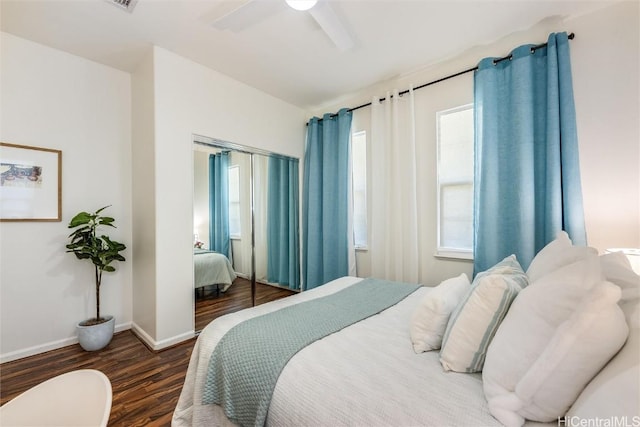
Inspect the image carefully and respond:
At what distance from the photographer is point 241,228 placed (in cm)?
322

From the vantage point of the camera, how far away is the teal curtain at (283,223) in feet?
11.5

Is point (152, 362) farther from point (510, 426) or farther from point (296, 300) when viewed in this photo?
point (510, 426)

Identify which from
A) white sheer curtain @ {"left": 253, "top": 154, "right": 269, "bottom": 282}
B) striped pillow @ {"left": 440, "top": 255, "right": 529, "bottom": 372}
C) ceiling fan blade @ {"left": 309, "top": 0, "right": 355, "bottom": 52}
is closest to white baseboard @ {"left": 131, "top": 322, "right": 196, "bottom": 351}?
white sheer curtain @ {"left": 253, "top": 154, "right": 269, "bottom": 282}

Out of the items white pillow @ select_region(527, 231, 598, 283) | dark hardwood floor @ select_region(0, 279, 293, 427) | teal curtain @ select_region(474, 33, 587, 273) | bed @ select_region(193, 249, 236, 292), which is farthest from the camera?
bed @ select_region(193, 249, 236, 292)

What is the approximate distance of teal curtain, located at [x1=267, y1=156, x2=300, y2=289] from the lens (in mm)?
3498

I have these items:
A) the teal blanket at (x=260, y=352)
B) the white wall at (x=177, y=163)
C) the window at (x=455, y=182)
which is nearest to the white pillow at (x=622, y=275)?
the teal blanket at (x=260, y=352)

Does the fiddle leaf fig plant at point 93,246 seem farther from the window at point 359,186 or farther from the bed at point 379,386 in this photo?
the window at point 359,186

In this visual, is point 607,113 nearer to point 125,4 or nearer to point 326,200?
point 326,200

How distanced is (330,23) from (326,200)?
199 cm

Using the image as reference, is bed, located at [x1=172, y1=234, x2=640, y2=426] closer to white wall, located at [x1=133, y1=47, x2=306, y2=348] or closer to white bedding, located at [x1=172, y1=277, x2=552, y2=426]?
white bedding, located at [x1=172, y1=277, x2=552, y2=426]

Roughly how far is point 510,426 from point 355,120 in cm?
322

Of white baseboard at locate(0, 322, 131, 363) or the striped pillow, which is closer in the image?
the striped pillow

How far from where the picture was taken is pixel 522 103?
2135 mm

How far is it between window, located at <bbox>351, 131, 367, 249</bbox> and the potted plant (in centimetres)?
255
